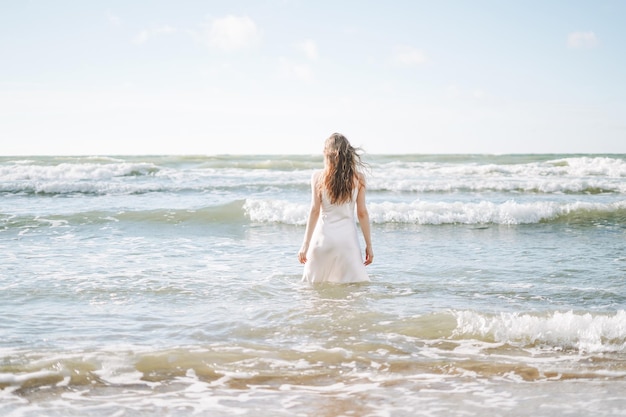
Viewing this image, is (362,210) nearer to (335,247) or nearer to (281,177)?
(335,247)

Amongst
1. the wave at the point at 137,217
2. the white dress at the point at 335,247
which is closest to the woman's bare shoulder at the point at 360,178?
the white dress at the point at 335,247

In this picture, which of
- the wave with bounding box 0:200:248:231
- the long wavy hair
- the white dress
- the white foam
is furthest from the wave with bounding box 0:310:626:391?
the wave with bounding box 0:200:248:231

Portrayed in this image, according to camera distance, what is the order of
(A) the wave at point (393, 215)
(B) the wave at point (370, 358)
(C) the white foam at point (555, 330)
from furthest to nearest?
(A) the wave at point (393, 215) < (C) the white foam at point (555, 330) < (B) the wave at point (370, 358)

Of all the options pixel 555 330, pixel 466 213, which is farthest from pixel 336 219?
pixel 466 213

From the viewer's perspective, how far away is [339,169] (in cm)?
679

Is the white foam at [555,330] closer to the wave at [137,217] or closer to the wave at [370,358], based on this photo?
the wave at [370,358]

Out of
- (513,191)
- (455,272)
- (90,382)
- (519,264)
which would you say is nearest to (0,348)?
(90,382)

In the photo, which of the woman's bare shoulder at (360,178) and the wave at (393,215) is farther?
the wave at (393,215)

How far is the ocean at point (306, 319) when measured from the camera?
160 inches

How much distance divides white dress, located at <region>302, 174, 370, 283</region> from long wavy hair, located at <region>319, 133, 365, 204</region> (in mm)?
94

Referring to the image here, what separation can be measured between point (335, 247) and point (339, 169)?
0.94 m

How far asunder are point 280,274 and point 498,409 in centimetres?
477

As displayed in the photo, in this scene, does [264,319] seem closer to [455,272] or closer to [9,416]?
[9,416]

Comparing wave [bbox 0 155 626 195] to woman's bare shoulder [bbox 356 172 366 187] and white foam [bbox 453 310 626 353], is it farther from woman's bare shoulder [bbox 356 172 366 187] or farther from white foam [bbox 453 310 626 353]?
white foam [bbox 453 310 626 353]
